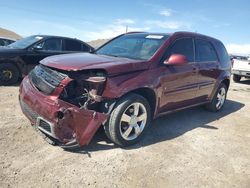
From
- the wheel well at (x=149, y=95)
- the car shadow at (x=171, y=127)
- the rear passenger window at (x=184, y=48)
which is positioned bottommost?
the car shadow at (x=171, y=127)

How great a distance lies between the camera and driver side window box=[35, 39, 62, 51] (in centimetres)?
904

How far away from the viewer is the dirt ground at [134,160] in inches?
138

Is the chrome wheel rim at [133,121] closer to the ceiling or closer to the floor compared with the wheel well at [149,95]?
closer to the floor

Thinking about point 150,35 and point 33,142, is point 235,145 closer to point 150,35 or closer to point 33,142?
A: point 150,35

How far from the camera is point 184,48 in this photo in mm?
5551

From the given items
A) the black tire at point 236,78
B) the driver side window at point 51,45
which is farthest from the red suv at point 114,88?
the black tire at point 236,78

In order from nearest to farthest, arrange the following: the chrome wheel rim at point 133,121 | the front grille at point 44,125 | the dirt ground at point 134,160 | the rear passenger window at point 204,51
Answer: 1. the dirt ground at point 134,160
2. the front grille at point 44,125
3. the chrome wheel rim at point 133,121
4. the rear passenger window at point 204,51

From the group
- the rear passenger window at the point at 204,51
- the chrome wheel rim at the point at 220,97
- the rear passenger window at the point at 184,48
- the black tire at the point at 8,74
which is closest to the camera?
the rear passenger window at the point at 184,48

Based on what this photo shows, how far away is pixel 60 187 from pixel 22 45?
22.0ft

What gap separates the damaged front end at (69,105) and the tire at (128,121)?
6.1 inches

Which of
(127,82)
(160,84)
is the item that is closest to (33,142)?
(127,82)

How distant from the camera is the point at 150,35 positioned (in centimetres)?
551

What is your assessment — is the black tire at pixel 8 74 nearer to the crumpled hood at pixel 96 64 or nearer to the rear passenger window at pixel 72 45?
the rear passenger window at pixel 72 45

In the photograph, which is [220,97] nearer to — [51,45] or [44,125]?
[44,125]
